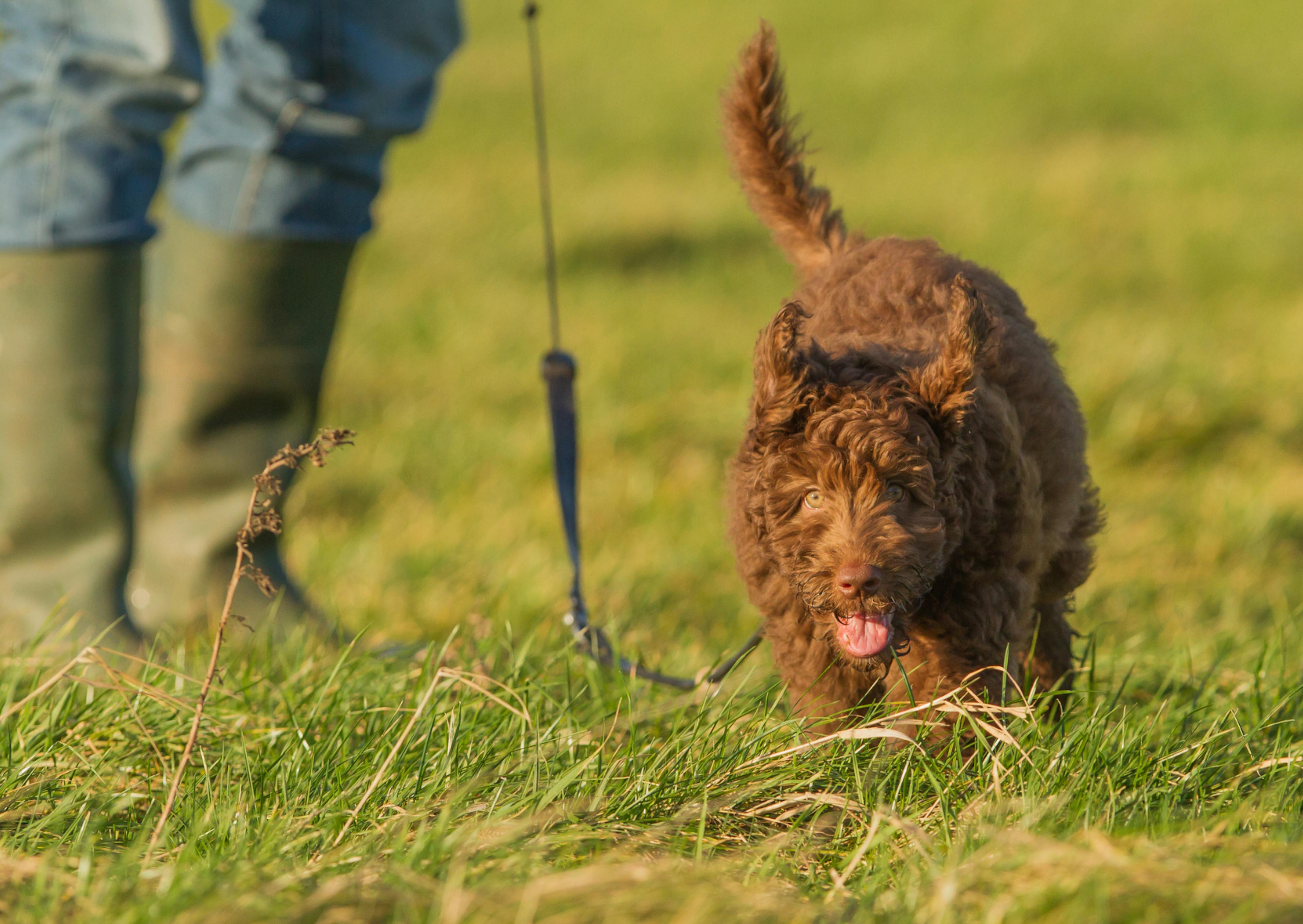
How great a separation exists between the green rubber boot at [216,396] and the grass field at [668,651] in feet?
1.38

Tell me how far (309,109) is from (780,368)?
1.81 m

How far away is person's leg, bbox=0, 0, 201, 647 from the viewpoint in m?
3.06

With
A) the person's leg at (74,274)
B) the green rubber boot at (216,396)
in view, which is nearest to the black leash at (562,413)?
the green rubber boot at (216,396)

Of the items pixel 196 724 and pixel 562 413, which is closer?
pixel 196 724

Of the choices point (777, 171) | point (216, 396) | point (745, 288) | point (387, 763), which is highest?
point (777, 171)

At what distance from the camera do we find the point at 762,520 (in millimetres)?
2229

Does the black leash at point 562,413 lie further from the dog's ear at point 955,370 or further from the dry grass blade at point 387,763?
the dog's ear at point 955,370

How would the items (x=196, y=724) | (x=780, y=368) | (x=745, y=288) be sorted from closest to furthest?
(x=196, y=724), (x=780, y=368), (x=745, y=288)

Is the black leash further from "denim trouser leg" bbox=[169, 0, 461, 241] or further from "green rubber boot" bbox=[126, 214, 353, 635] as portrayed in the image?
"green rubber boot" bbox=[126, 214, 353, 635]

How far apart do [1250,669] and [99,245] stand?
8.86 ft

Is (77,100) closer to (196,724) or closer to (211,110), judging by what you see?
(211,110)

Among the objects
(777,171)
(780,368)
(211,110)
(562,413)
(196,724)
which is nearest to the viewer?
(196,724)

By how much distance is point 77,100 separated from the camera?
307 centimetres

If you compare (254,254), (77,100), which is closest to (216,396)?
(254,254)
